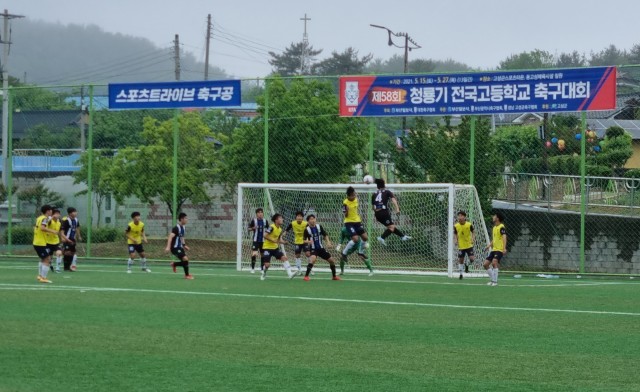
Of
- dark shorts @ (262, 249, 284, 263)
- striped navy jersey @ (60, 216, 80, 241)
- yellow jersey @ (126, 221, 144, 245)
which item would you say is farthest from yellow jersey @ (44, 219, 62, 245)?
dark shorts @ (262, 249, 284, 263)

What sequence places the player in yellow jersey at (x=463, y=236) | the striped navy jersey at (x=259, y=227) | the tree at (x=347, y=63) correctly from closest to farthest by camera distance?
the striped navy jersey at (x=259, y=227) < the player in yellow jersey at (x=463, y=236) < the tree at (x=347, y=63)

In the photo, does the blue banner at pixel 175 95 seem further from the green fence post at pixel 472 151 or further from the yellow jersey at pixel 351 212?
the yellow jersey at pixel 351 212

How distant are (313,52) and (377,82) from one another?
10257 cm

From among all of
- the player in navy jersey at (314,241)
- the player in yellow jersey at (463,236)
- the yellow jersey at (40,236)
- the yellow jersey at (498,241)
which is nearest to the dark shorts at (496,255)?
the yellow jersey at (498,241)

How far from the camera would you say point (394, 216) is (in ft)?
104

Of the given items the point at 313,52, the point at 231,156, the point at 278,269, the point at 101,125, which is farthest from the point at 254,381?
the point at 313,52

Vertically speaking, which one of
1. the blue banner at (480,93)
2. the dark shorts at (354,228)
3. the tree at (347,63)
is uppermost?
the tree at (347,63)

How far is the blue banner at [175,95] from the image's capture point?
3350 cm

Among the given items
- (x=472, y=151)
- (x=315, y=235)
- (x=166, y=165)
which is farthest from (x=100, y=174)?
(x=315, y=235)

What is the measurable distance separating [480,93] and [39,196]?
Result: 73.1 feet

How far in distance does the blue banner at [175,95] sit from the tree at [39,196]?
8646mm

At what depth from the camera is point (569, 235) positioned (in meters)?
30.7

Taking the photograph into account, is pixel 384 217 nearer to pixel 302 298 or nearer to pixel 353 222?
pixel 353 222

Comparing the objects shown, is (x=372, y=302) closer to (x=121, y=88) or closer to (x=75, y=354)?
(x=75, y=354)
